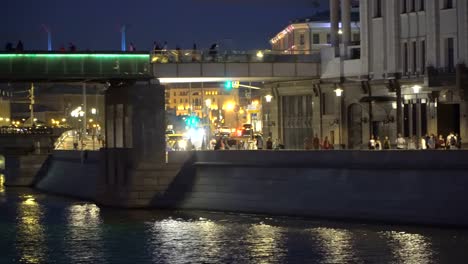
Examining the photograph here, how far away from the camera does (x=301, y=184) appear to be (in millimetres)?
57125

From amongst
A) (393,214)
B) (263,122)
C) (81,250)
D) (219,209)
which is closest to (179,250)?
(81,250)

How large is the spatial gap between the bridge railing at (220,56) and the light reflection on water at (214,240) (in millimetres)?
12055

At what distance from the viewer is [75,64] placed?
6862 cm

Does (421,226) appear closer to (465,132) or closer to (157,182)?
(465,132)

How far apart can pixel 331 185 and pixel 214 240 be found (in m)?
9.06

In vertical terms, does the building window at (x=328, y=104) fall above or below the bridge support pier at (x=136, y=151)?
above

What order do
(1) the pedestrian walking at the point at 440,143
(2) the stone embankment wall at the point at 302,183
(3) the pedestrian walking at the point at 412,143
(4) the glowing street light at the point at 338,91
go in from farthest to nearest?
(4) the glowing street light at the point at 338,91
(3) the pedestrian walking at the point at 412,143
(1) the pedestrian walking at the point at 440,143
(2) the stone embankment wall at the point at 302,183

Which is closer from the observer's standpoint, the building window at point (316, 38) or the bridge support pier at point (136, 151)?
the bridge support pier at point (136, 151)

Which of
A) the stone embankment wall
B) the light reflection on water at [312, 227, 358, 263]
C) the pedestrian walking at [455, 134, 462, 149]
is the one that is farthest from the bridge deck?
the light reflection on water at [312, 227, 358, 263]

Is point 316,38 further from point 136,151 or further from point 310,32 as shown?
point 136,151

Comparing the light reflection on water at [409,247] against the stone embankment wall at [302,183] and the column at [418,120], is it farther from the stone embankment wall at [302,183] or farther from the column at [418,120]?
the column at [418,120]

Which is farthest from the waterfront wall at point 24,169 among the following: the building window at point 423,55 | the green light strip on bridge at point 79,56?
the building window at point 423,55

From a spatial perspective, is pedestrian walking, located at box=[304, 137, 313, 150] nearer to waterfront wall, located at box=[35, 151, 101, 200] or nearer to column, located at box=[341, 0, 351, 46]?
column, located at box=[341, 0, 351, 46]

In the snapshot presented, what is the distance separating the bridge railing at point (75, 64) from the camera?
6800cm
